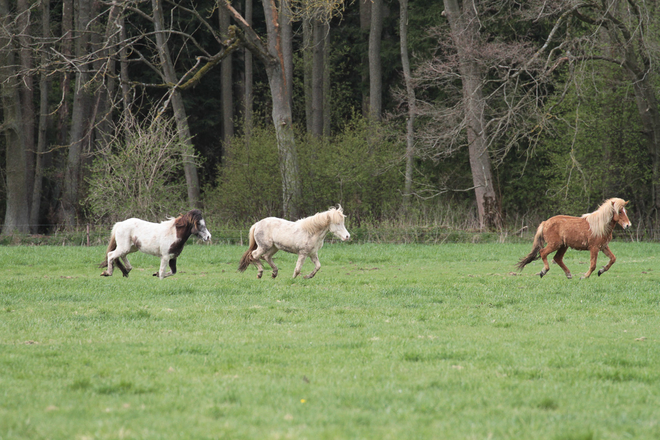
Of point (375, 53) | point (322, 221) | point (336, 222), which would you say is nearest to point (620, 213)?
point (336, 222)

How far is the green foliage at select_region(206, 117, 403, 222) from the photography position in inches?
1115

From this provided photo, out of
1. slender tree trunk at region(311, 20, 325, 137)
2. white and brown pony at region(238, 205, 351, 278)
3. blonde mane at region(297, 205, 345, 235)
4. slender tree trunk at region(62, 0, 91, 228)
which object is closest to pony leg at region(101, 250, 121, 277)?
white and brown pony at region(238, 205, 351, 278)

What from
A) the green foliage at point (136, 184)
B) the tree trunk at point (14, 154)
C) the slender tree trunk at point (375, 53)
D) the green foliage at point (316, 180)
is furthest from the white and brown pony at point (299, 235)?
the slender tree trunk at point (375, 53)

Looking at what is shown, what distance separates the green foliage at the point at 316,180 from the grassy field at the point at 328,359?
48.1 ft

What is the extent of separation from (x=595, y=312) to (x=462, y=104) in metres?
18.7

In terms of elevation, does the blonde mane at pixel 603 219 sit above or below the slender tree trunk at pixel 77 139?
below

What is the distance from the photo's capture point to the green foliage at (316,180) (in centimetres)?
2833

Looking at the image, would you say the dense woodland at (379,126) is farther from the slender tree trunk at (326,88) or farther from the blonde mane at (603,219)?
the blonde mane at (603,219)

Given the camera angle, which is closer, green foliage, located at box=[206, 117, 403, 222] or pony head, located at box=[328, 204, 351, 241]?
pony head, located at box=[328, 204, 351, 241]

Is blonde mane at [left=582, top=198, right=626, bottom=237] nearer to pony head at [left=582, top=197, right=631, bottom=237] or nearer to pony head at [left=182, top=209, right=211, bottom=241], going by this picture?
pony head at [left=582, top=197, right=631, bottom=237]

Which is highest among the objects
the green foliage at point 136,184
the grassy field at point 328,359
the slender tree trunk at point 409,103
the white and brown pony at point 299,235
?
the slender tree trunk at point 409,103

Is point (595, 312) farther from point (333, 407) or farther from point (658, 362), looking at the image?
point (333, 407)

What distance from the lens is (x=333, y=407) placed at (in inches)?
203

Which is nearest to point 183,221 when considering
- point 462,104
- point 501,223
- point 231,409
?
point 231,409
